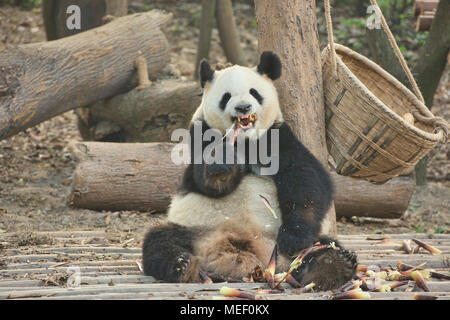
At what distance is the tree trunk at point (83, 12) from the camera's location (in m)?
8.26

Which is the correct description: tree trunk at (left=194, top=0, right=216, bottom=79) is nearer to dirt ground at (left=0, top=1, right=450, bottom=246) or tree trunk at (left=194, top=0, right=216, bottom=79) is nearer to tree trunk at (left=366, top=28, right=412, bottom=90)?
dirt ground at (left=0, top=1, right=450, bottom=246)

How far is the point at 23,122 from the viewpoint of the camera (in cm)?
633

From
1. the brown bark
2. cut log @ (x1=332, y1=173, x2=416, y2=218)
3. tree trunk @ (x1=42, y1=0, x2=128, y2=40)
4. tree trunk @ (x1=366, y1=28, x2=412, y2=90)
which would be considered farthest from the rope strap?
tree trunk @ (x1=42, y1=0, x2=128, y2=40)

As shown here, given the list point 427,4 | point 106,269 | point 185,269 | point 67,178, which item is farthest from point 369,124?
point 67,178

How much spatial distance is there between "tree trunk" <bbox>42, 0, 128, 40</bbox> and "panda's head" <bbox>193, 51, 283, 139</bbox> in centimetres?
437

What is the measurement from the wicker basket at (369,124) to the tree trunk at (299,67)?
0.09m

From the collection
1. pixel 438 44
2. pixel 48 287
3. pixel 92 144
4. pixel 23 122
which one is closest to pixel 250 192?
pixel 48 287

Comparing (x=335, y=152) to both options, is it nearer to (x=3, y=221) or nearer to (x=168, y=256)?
(x=168, y=256)

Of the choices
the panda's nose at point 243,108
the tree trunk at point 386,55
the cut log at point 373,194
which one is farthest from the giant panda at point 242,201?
the tree trunk at point 386,55

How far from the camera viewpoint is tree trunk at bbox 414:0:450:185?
23.0ft

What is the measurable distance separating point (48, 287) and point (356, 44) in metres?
8.39

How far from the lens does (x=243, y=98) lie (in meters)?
3.99

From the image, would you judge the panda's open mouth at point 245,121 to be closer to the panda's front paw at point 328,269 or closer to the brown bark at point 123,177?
the panda's front paw at point 328,269

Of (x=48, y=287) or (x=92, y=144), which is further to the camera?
(x=92, y=144)
